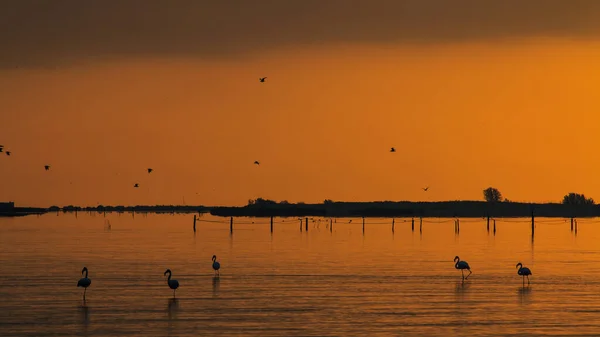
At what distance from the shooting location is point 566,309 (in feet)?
127

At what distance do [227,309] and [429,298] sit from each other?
9.06 m

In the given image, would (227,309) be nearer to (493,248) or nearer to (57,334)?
(57,334)

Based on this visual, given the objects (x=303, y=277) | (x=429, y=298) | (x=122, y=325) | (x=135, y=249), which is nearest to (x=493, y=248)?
(x=135, y=249)

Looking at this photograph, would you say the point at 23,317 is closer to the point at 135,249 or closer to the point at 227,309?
the point at 227,309

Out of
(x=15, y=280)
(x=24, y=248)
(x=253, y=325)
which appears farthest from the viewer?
(x=24, y=248)

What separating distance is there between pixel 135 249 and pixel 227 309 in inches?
1678

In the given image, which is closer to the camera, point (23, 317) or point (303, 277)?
point (23, 317)

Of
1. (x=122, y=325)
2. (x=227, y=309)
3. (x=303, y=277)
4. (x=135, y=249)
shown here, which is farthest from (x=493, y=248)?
(x=122, y=325)

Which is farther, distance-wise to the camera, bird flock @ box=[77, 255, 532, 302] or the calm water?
bird flock @ box=[77, 255, 532, 302]

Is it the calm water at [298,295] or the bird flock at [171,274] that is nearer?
the calm water at [298,295]

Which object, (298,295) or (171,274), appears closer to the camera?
(298,295)

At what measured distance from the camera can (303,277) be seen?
52.1 meters

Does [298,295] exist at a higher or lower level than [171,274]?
lower

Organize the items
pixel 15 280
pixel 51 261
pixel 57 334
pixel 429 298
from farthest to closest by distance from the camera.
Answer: pixel 51 261, pixel 15 280, pixel 429 298, pixel 57 334
